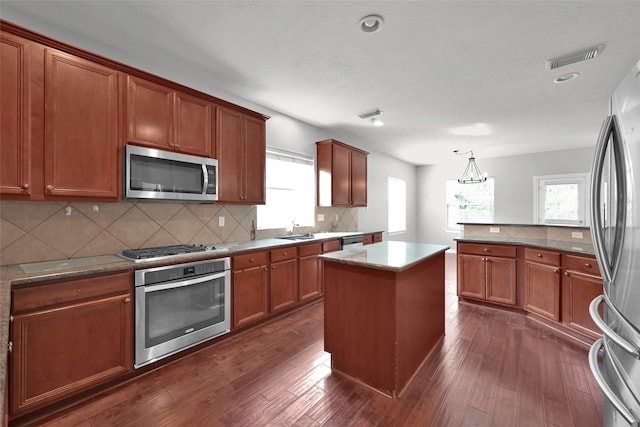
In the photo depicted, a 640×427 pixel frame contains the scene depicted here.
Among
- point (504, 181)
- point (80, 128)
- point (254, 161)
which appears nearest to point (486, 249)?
point (254, 161)

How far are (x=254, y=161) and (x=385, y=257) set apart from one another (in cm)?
201

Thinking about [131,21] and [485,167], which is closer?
[131,21]

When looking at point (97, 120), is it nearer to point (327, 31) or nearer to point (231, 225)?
point (231, 225)

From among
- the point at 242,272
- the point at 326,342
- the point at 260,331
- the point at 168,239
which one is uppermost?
the point at 168,239

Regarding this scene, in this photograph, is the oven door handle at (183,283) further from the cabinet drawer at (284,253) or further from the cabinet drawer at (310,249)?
the cabinet drawer at (310,249)

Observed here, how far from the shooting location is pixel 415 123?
4590mm

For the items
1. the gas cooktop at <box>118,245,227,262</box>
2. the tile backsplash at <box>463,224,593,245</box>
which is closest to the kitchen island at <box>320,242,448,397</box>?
the gas cooktop at <box>118,245,227,262</box>

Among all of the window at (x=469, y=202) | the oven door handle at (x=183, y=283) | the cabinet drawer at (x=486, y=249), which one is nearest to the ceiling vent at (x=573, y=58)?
the cabinet drawer at (x=486, y=249)

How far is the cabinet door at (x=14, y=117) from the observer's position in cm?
175

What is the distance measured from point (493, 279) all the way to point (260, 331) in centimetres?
301

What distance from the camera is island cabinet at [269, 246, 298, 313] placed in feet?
10.3

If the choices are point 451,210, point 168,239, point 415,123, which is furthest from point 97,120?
point 451,210

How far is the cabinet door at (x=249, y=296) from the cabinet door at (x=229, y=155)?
85 cm

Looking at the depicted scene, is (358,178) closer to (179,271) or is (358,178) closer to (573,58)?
(573,58)
